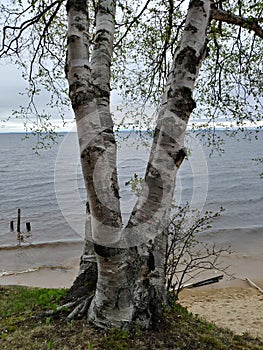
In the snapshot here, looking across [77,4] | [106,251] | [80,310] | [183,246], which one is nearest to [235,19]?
[77,4]

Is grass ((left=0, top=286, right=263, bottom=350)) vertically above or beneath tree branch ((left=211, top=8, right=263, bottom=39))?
beneath

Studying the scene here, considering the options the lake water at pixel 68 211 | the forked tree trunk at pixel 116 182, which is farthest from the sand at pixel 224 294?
the forked tree trunk at pixel 116 182

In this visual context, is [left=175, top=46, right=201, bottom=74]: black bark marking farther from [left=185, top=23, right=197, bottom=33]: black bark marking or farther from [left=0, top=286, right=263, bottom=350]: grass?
[left=0, top=286, right=263, bottom=350]: grass

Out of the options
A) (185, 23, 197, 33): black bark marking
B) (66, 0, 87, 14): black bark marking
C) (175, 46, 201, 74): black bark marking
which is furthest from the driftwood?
(66, 0, 87, 14): black bark marking

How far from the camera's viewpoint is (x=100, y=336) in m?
3.30

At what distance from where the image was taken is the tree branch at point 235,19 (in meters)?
3.88

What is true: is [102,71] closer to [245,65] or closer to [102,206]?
[102,206]

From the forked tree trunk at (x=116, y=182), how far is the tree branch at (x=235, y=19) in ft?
1.23

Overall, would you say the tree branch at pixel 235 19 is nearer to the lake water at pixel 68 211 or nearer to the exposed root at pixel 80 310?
the lake water at pixel 68 211

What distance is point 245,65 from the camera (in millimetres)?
6570

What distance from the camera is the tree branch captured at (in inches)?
153

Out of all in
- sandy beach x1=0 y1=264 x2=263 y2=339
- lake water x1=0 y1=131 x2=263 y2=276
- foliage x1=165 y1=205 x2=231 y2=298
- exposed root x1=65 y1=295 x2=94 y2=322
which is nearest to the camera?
exposed root x1=65 y1=295 x2=94 y2=322

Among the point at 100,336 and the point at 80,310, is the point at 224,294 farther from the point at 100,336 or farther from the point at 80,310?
the point at 100,336

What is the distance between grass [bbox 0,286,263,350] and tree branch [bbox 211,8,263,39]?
341 centimetres
